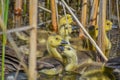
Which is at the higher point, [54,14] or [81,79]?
[54,14]

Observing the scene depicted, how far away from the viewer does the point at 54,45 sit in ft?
9.77

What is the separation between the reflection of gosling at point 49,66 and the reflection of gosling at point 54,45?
0.10m

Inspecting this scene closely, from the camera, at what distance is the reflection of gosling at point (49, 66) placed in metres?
2.56

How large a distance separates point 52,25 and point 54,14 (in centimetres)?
17

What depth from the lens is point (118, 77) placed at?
7.41 ft

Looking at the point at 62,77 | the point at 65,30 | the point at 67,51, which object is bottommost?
the point at 62,77

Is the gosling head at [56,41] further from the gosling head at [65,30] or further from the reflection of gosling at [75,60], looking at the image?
the gosling head at [65,30]

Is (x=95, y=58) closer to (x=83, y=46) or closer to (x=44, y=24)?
(x=83, y=46)

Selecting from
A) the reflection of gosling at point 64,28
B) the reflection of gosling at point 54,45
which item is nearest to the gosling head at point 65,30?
the reflection of gosling at point 64,28

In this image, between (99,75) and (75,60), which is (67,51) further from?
(99,75)

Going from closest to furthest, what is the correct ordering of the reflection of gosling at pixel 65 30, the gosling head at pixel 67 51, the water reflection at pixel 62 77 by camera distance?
the water reflection at pixel 62 77 < the gosling head at pixel 67 51 < the reflection of gosling at pixel 65 30

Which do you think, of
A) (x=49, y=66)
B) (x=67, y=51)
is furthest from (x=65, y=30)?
(x=49, y=66)

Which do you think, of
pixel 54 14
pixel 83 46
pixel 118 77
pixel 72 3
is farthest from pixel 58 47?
pixel 72 3

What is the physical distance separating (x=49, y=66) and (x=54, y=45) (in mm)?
410
